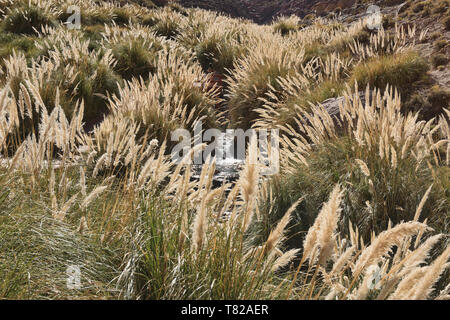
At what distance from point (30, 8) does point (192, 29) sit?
14.9 ft

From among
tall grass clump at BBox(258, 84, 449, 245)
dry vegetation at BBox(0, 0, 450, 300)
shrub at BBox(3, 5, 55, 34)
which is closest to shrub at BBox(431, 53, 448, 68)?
dry vegetation at BBox(0, 0, 450, 300)

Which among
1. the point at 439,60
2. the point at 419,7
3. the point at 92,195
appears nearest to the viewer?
the point at 92,195

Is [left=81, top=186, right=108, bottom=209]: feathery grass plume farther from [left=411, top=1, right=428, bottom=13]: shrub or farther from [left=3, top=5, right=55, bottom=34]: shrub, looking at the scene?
[left=411, top=1, right=428, bottom=13]: shrub

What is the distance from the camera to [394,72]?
17.9 ft

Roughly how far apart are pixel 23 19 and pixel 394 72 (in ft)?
27.4

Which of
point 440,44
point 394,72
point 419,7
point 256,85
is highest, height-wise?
point 419,7

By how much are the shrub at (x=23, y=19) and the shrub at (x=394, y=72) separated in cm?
756

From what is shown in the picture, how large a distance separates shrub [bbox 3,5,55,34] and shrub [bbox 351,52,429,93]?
7.56 metres

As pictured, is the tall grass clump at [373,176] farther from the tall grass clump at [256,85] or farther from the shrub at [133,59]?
the shrub at [133,59]

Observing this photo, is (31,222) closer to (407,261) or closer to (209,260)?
(209,260)

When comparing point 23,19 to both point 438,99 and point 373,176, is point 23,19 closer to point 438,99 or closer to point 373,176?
point 438,99

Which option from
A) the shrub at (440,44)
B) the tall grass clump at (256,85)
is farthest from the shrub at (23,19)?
the shrub at (440,44)

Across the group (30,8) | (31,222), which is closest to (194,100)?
(31,222)

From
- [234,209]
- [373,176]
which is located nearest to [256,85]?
[373,176]
